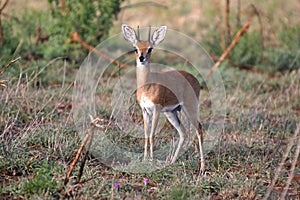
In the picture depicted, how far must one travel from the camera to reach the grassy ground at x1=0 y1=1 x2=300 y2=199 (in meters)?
4.04

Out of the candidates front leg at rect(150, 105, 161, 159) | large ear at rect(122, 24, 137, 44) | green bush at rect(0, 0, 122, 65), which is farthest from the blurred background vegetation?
front leg at rect(150, 105, 161, 159)

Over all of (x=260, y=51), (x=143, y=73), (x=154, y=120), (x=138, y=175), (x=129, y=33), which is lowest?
(x=138, y=175)

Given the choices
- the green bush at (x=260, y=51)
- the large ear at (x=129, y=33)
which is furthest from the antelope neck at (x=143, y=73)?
the green bush at (x=260, y=51)

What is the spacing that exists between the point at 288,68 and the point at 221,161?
427 cm

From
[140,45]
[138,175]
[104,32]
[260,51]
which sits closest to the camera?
[138,175]

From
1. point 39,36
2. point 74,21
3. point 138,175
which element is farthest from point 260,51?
point 138,175

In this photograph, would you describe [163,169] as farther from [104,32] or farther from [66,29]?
[104,32]

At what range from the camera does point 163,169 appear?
184 inches

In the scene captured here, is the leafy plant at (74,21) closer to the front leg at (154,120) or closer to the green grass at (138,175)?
the green grass at (138,175)

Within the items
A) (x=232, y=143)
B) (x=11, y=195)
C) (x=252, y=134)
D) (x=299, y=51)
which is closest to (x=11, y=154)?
(x=11, y=195)

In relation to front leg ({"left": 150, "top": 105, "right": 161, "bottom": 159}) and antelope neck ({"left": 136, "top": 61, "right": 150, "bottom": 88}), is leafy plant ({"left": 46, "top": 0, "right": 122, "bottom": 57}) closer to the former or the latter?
antelope neck ({"left": 136, "top": 61, "right": 150, "bottom": 88})

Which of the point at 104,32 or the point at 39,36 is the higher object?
the point at 104,32

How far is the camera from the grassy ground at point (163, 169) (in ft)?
13.3

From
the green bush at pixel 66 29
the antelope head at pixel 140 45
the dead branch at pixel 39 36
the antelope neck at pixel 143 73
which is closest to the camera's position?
the antelope head at pixel 140 45
